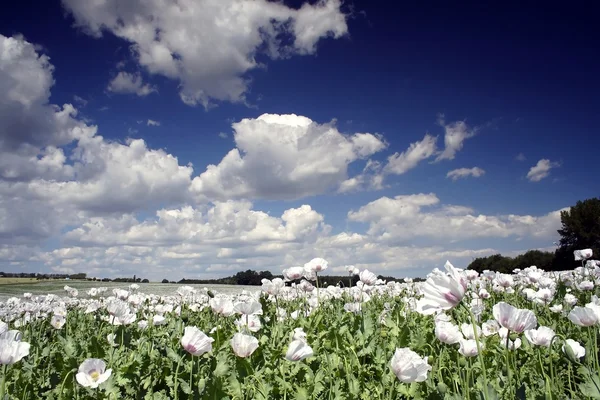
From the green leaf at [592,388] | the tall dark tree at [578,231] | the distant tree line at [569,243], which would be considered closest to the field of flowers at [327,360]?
the green leaf at [592,388]

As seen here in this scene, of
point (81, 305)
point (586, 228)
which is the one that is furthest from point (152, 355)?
point (586, 228)

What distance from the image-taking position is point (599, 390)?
254 centimetres

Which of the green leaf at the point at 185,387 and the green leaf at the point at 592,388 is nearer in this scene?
the green leaf at the point at 592,388

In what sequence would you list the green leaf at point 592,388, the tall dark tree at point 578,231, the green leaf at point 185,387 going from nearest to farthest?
the green leaf at point 592,388
the green leaf at point 185,387
the tall dark tree at point 578,231

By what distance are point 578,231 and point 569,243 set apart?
159cm

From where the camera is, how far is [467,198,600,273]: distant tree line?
148 ft

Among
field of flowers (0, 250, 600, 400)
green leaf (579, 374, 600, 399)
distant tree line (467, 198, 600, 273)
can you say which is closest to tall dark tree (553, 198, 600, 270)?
distant tree line (467, 198, 600, 273)

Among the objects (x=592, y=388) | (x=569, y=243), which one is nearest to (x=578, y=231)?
(x=569, y=243)

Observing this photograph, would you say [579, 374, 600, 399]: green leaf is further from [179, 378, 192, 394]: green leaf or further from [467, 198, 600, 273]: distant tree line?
[467, 198, 600, 273]: distant tree line

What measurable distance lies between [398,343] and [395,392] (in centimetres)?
86

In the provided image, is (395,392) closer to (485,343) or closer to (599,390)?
(485,343)

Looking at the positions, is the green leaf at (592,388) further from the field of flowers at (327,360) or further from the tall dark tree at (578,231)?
the tall dark tree at (578,231)

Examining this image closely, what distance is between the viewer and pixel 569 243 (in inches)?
1854

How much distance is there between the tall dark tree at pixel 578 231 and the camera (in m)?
45.2
